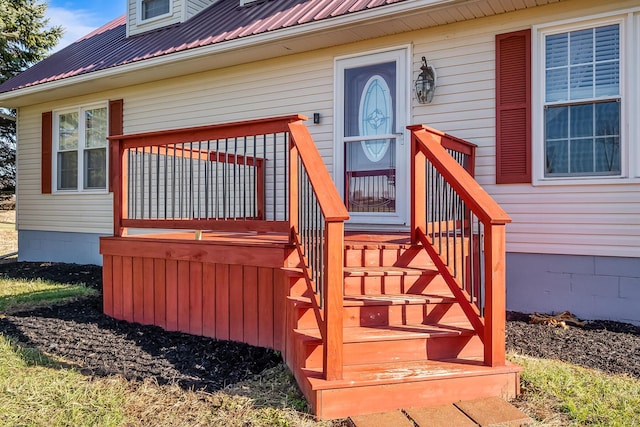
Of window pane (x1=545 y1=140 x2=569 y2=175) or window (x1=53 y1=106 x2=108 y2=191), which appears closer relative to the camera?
window pane (x1=545 y1=140 x2=569 y2=175)

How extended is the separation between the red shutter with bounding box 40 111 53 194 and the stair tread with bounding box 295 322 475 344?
725cm

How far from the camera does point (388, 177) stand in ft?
17.1

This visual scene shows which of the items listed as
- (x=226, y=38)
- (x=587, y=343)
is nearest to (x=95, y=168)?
(x=226, y=38)

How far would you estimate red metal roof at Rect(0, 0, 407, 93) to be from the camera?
530cm

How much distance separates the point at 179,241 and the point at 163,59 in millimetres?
3252

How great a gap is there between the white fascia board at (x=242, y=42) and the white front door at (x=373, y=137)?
58cm

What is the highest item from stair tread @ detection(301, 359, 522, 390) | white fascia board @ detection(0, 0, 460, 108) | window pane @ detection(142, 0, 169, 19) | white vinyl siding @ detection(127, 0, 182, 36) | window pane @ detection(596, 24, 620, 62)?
window pane @ detection(142, 0, 169, 19)

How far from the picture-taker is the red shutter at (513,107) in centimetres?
444

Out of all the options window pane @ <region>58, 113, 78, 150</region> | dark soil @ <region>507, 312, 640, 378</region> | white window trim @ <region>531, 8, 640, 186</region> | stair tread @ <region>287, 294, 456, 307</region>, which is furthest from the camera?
window pane @ <region>58, 113, 78, 150</region>

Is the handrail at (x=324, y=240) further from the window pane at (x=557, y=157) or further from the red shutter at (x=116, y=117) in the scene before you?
the red shutter at (x=116, y=117)

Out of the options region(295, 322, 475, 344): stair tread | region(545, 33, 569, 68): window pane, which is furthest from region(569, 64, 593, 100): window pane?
region(295, 322, 475, 344): stair tread

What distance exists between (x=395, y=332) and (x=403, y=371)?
0.98ft

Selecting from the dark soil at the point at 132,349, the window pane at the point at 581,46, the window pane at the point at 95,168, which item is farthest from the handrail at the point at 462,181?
the window pane at the point at 95,168

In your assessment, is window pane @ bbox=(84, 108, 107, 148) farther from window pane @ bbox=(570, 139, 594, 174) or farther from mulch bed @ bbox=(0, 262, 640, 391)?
window pane @ bbox=(570, 139, 594, 174)
